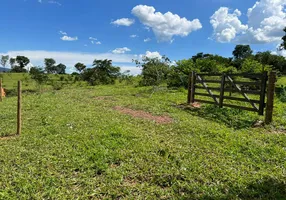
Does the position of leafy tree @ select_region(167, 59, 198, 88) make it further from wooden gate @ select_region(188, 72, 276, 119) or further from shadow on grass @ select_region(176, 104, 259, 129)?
shadow on grass @ select_region(176, 104, 259, 129)

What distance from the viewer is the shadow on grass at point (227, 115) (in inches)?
282

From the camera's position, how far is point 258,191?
326 centimetres

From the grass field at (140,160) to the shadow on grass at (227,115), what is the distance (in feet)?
0.84

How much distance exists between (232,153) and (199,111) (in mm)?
4595

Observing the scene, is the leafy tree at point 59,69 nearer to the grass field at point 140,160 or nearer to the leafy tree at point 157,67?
the leafy tree at point 157,67

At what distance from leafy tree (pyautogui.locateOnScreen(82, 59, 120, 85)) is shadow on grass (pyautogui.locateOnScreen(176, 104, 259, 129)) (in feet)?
64.5

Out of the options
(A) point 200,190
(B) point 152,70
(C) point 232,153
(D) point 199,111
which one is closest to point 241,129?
(C) point 232,153

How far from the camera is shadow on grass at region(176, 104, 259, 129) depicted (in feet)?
23.5

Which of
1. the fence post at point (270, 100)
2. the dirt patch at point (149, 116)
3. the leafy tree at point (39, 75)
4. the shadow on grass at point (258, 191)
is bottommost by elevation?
the shadow on grass at point (258, 191)

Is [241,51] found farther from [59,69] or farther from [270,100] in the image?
[270,100]

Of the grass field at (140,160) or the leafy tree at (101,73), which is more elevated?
the leafy tree at (101,73)

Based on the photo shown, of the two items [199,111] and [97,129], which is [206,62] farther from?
[97,129]

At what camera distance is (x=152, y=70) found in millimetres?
16953

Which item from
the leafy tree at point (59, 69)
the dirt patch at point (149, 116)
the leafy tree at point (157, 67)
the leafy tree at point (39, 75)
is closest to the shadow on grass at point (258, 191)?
the dirt patch at point (149, 116)
